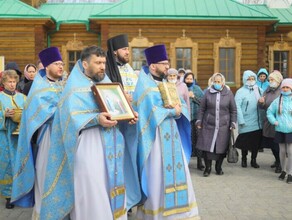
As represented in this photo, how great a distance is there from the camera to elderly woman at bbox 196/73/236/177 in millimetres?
7621

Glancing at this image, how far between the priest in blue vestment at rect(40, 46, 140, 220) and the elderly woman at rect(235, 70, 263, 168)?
191 inches

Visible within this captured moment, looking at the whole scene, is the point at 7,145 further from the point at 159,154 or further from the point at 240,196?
the point at 240,196

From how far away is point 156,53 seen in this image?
480 centimetres

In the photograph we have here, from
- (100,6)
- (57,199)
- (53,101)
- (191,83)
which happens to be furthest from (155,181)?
(100,6)

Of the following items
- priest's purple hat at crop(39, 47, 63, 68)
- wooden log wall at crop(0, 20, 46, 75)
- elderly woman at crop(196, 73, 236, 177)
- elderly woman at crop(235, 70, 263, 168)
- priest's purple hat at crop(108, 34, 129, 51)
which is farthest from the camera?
wooden log wall at crop(0, 20, 46, 75)

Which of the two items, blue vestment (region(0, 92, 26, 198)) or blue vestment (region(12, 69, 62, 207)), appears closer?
blue vestment (region(12, 69, 62, 207))

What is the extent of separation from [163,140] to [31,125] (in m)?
1.44

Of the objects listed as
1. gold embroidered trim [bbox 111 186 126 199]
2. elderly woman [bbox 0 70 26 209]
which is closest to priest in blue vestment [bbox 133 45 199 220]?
gold embroidered trim [bbox 111 186 126 199]

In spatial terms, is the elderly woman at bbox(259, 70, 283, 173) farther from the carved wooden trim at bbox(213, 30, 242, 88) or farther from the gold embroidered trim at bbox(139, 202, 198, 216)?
the carved wooden trim at bbox(213, 30, 242, 88)

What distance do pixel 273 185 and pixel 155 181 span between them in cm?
316

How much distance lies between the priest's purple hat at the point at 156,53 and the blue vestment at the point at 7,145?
7.20 feet

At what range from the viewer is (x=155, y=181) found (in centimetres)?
460

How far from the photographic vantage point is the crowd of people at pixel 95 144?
12.4 feet

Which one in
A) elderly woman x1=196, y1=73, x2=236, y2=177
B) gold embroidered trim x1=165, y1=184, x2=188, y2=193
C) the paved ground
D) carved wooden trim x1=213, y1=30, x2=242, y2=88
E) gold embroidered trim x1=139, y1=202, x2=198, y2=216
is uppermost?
carved wooden trim x1=213, y1=30, x2=242, y2=88
